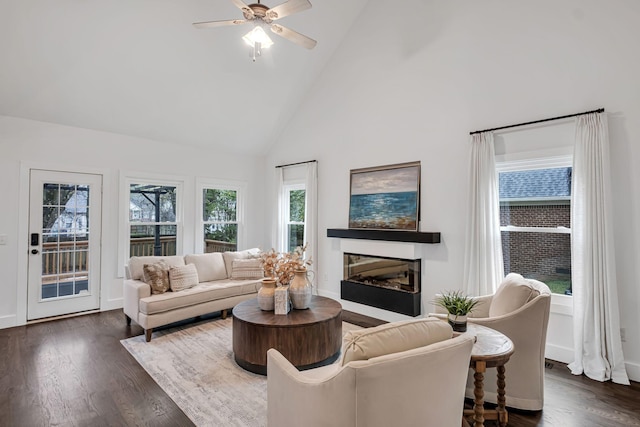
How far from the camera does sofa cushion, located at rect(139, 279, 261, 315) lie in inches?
153

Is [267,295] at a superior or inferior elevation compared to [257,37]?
inferior

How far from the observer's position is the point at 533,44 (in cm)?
355

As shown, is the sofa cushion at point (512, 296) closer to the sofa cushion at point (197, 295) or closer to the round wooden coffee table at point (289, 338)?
the round wooden coffee table at point (289, 338)

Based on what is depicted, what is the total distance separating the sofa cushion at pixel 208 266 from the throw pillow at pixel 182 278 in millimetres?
322

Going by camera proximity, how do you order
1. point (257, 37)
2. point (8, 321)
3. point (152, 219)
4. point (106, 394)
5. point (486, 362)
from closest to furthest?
point (486, 362)
point (106, 394)
point (257, 37)
point (8, 321)
point (152, 219)

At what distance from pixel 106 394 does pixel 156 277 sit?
1667 mm

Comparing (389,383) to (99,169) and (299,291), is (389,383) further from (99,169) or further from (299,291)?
(99,169)

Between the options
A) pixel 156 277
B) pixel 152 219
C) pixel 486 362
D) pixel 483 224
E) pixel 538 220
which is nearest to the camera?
pixel 486 362

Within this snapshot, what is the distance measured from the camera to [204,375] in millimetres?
3041

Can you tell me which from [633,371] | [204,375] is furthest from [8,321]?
[633,371]

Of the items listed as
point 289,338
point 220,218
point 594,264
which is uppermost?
point 220,218

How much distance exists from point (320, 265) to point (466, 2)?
429cm

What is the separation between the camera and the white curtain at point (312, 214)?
5.78 metres

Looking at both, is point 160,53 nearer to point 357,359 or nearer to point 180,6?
point 180,6
